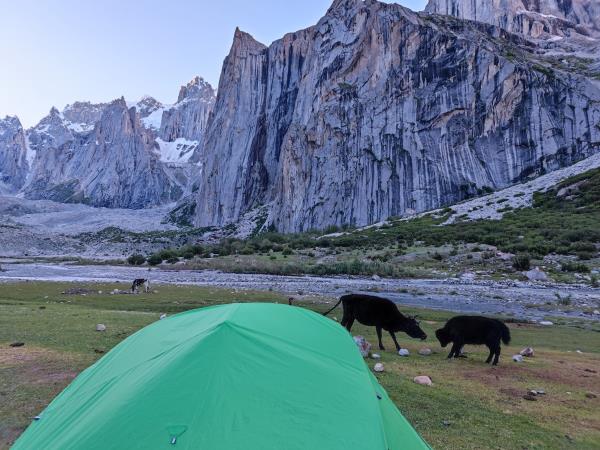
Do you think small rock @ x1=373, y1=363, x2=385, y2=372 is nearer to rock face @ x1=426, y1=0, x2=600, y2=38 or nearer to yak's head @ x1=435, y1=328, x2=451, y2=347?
yak's head @ x1=435, y1=328, x2=451, y2=347

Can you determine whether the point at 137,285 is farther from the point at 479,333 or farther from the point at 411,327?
the point at 479,333

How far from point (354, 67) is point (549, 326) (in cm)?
7824

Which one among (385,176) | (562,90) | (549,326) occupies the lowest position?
(549,326)

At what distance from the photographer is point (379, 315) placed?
38.0 ft

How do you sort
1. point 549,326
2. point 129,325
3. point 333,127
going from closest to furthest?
point 129,325
point 549,326
point 333,127

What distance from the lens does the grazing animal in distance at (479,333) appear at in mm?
10320

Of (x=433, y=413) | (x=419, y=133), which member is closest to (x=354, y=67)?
(x=419, y=133)

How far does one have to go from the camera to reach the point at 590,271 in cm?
2927

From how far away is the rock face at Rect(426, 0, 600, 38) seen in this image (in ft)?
404

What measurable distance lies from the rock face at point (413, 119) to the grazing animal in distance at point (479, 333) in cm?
6413

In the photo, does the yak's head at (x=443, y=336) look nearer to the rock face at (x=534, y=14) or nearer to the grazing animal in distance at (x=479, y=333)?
the grazing animal in distance at (x=479, y=333)

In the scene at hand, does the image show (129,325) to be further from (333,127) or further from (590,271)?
(333,127)

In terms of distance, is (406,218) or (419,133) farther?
(419,133)

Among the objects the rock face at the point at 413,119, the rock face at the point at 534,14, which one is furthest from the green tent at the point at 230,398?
the rock face at the point at 534,14
